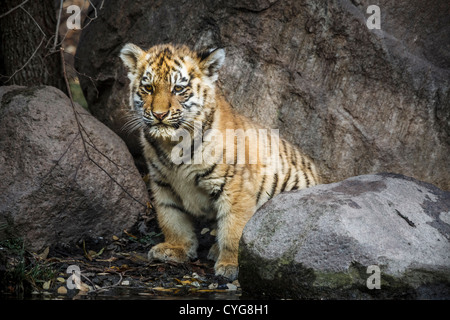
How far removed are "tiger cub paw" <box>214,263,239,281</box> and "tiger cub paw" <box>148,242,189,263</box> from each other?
19.2 inches

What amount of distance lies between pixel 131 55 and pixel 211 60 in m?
0.81

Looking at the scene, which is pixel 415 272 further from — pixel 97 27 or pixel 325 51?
pixel 97 27

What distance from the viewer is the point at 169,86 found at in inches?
207

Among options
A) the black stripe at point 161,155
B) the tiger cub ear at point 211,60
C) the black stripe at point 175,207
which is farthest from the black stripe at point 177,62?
the black stripe at point 175,207

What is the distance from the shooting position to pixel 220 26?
646 cm

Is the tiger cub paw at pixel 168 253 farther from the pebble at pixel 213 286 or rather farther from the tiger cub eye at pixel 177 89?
the tiger cub eye at pixel 177 89

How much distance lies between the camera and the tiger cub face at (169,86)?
5125 millimetres

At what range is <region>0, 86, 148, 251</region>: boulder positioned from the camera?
215 inches

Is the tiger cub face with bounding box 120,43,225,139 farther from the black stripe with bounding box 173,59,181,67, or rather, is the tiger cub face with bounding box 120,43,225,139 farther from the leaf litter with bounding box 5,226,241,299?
the leaf litter with bounding box 5,226,241,299

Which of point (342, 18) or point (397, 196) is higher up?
point (342, 18)

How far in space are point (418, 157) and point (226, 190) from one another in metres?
2.45

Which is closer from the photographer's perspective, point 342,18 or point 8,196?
point 8,196
